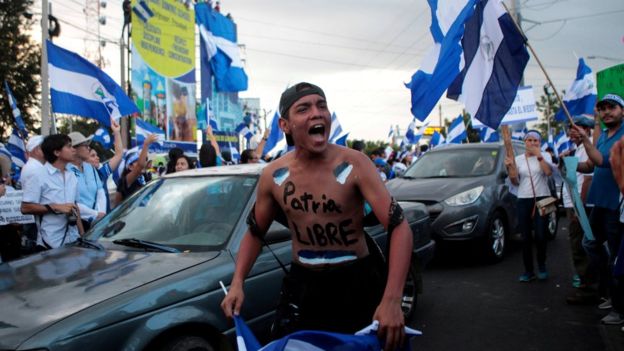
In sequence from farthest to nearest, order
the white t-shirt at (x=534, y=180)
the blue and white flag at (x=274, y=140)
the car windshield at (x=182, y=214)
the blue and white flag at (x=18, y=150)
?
1. the blue and white flag at (x=274, y=140)
2. the blue and white flag at (x=18, y=150)
3. the white t-shirt at (x=534, y=180)
4. the car windshield at (x=182, y=214)

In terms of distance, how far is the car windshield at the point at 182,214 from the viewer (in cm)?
378

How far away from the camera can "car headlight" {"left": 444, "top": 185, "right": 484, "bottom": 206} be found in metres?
7.52

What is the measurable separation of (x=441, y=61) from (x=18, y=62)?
934 inches

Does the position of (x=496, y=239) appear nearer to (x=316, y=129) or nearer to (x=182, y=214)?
(x=182, y=214)

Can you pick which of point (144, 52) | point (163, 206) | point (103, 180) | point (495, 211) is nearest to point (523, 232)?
point (495, 211)

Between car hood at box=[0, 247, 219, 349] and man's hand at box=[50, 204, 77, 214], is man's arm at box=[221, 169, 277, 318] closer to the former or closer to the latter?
car hood at box=[0, 247, 219, 349]

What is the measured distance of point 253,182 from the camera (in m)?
4.16

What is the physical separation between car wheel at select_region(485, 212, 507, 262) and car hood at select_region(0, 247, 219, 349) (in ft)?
16.9

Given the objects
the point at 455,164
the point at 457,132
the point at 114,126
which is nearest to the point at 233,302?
the point at 114,126

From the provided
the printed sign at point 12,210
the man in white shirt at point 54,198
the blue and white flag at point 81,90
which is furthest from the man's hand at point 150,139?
the printed sign at point 12,210

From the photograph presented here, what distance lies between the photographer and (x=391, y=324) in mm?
2127

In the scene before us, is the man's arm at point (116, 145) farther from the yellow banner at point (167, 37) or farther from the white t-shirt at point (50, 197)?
the yellow banner at point (167, 37)

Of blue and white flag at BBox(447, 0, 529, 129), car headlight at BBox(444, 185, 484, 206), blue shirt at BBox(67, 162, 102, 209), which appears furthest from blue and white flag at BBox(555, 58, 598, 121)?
blue shirt at BBox(67, 162, 102, 209)

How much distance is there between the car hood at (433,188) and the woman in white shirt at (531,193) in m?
1.08
